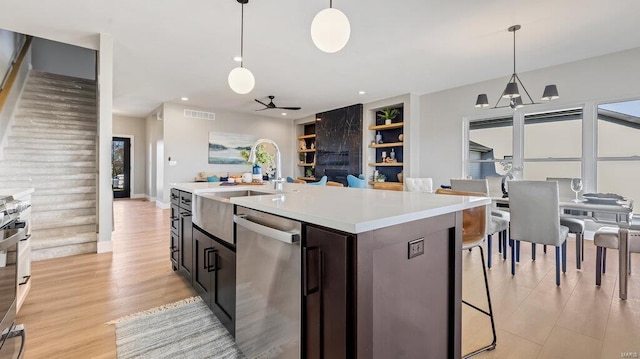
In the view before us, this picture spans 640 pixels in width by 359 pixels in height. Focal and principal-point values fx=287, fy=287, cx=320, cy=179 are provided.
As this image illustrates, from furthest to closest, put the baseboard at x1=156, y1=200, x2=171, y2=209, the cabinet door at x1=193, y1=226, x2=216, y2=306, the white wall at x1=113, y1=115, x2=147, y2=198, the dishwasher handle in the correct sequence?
the white wall at x1=113, y1=115, x2=147, y2=198, the baseboard at x1=156, y1=200, x2=171, y2=209, the cabinet door at x1=193, y1=226, x2=216, y2=306, the dishwasher handle

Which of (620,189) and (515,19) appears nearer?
(515,19)

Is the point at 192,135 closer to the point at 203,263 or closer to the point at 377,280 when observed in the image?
the point at 203,263

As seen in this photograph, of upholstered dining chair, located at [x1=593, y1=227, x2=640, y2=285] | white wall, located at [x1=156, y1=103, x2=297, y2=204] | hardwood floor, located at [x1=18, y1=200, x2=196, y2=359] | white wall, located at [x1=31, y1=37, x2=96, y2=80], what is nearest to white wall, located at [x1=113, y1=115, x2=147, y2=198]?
white wall, located at [x1=156, y1=103, x2=297, y2=204]

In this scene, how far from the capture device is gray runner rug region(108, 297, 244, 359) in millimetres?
1640

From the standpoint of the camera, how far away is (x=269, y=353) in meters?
1.29

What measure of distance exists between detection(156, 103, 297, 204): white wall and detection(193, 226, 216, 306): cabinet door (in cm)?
542

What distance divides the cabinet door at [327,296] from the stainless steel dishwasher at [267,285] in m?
0.06

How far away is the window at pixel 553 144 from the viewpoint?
14.7 ft

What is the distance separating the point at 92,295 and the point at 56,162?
2.97 m

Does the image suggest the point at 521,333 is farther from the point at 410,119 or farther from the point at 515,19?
the point at 410,119

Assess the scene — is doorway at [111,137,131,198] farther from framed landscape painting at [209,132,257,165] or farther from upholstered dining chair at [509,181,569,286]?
upholstered dining chair at [509,181,569,286]

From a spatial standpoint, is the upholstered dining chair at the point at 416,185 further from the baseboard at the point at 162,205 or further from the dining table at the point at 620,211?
the baseboard at the point at 162,205

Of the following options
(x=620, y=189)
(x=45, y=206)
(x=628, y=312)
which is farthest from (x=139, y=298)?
(x=620, y=189)

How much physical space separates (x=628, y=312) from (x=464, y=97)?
4.41m
